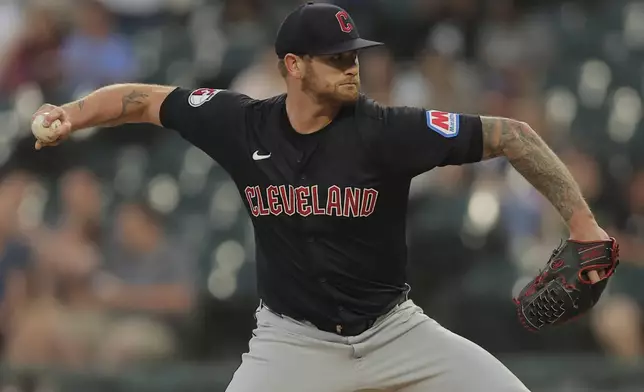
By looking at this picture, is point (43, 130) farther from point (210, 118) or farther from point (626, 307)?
point (626, 307)

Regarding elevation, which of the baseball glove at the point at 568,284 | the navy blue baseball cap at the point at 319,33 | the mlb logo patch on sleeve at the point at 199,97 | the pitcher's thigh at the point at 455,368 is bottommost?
the pitcher's thigh at the point at 455,368

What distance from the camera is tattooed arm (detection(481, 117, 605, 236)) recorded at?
3848 mm

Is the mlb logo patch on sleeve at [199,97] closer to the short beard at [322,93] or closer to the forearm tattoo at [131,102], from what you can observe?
the forearm tattoo at [131,102]

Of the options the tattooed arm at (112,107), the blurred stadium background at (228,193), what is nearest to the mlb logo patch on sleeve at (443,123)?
the tattooed arm at (112,107)

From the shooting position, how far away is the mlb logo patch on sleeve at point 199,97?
4.25 metres

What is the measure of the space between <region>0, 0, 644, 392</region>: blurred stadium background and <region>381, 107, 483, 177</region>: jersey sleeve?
7.72 feet

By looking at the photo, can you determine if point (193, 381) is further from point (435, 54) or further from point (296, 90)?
point (435, 54)

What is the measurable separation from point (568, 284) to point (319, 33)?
1258 millimetres

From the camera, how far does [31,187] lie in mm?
7734

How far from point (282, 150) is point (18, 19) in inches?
186

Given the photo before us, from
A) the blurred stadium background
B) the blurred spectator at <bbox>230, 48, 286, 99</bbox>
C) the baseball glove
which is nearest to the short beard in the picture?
the baseball glove

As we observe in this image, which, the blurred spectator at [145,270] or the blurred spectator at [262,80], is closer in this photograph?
the blurred spectator at [145,270]

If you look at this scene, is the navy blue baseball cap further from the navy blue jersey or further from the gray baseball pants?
the gray baseball pants

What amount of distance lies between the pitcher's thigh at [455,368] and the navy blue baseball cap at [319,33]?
1.07 metres
